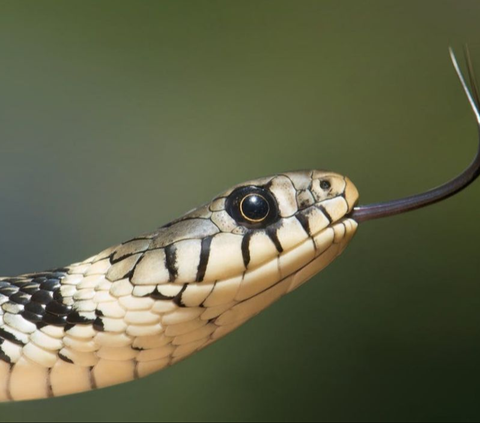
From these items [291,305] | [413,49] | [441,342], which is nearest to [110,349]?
[291,305]

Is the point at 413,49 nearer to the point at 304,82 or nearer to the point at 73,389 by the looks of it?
the point at 304,82

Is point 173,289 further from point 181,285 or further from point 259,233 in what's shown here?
point 259,233

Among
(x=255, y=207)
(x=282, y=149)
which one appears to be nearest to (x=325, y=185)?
(x=255, y=207)

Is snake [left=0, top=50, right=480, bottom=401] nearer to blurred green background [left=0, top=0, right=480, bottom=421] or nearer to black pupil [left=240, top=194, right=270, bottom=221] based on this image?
black pupil [left=240, top=194, right=270, bottom=221]

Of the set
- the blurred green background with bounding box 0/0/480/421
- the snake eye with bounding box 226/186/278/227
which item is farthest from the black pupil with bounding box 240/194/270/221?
the blurred green background with bounding box 0/0/480/421

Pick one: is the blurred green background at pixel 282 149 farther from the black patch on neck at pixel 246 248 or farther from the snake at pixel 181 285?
the black patch on neck at pixel 246 248

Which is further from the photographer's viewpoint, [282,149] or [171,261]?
[282,149]

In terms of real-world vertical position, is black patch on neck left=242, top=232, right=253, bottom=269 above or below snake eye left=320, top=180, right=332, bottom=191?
below

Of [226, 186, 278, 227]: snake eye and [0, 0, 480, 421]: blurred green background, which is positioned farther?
[0, 0, 480, 421]: blurred green background
